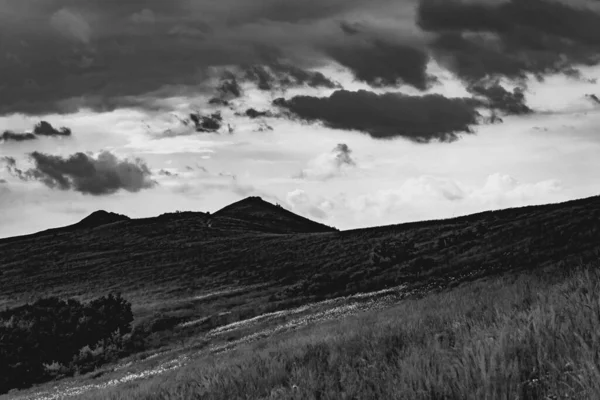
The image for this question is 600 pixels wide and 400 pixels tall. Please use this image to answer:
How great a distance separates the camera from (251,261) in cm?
10538

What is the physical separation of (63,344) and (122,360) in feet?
21.6

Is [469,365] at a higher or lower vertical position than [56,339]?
higher

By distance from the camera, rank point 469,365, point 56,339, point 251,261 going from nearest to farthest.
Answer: point 469,365 < point 56,339 < point 251,261

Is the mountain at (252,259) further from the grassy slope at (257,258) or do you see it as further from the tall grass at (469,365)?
the tall grass at (469,365)

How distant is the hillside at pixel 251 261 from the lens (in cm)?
4881

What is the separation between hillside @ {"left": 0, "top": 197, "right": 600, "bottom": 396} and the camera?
Result: 48.8 metres

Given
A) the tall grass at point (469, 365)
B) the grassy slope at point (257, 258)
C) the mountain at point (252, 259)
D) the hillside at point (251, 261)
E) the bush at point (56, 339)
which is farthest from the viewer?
the grassy slope at point (257, 258)

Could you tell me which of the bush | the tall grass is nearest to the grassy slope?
the bush

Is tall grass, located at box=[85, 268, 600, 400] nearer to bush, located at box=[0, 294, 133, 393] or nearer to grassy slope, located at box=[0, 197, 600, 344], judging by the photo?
grassy slope, located at box=[0, 197, 600, 344]

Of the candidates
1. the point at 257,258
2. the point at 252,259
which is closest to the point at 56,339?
the point at 252,259

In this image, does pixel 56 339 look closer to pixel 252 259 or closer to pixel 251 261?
pixel 251 261

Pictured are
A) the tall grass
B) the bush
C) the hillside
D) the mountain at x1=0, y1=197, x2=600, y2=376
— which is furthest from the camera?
the mountain at x1=0, y1=197, x2=600, y2=376

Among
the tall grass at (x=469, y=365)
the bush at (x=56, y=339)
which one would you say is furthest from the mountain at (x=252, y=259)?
the tall grass at (x=469, y=365)

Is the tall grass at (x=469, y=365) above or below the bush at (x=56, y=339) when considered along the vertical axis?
above
